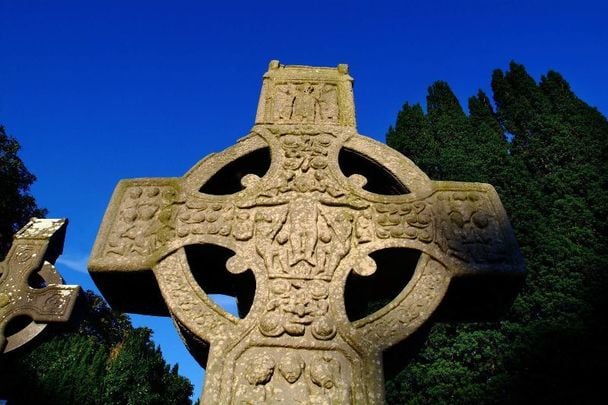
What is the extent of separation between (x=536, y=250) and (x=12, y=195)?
76.7ft

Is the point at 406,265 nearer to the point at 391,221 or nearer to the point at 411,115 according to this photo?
the point at 391,221

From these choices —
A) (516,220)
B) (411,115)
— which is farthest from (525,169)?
(411,115)

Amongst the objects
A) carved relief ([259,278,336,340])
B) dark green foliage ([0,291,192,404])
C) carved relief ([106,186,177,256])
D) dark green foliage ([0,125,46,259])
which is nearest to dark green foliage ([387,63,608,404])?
dark green foliage ([0,291,192,404])

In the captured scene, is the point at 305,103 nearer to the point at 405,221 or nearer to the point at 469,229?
the point at 405,221

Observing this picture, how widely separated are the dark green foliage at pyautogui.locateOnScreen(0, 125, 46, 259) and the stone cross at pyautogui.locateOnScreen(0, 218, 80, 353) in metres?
18.1

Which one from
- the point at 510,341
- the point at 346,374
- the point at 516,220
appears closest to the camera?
the point at 346,374

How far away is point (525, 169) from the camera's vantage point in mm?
20781

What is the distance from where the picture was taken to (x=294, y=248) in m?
2.68

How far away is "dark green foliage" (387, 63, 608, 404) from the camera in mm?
13914

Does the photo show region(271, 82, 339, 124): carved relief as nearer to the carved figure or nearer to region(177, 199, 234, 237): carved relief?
region(177, 199, 234, 237): carved relief

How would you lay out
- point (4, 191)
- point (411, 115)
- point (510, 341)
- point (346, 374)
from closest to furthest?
point (346, 374)
point (510, 341)
point (4, 191)
point (411, 115)

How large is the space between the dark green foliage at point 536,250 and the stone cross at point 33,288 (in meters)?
14.4

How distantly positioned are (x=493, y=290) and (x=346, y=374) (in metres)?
1.15

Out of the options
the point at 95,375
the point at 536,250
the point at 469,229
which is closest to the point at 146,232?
the point at 469,229
